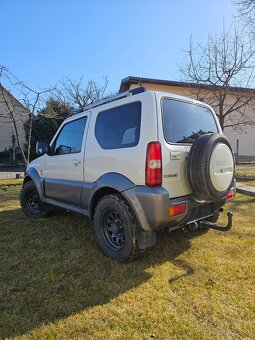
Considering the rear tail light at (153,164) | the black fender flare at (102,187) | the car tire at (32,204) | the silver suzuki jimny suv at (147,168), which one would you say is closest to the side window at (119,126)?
the silver suzuki jimny suv at (147,168)

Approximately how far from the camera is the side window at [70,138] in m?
4.27

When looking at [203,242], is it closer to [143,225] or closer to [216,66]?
[143,225]

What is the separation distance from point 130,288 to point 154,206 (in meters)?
0.86

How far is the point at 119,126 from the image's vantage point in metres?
3.57

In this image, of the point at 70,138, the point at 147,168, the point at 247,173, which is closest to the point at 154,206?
the point at 147,168

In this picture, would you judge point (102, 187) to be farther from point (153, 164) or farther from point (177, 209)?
point (177, 209)

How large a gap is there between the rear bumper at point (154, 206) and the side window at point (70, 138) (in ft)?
4.74

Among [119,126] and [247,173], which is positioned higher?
[119,126]

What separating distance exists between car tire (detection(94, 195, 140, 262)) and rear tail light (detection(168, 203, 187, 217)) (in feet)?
1.51

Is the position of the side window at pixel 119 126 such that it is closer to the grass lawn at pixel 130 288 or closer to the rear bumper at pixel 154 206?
the rear bumper at pixel 154 206

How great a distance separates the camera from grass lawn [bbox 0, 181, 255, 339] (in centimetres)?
228

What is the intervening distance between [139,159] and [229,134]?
872 inches

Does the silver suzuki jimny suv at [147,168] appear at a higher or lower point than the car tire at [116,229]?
higher

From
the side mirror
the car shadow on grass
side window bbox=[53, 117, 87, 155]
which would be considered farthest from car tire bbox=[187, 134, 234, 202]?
the side mirror
